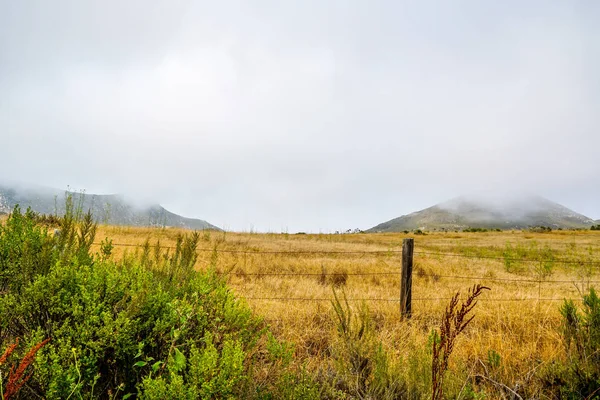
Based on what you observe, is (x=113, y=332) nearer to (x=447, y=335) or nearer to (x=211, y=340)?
(x=211, y=340)

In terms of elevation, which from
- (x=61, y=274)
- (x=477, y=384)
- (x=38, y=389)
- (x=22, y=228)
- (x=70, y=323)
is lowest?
(x=477, y=384)

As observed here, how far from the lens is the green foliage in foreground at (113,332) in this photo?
1.54 m

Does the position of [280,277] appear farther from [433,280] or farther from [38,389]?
[38,389]

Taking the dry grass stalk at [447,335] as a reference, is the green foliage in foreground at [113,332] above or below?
below

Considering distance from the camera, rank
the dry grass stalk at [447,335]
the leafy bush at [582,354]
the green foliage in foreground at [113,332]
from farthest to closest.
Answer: the leafy bush at [582,354], the green foliage in foreground at [113,332], the dry grass stalk at [447,335]

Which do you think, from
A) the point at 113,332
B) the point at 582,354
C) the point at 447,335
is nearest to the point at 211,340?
the point at 113,332

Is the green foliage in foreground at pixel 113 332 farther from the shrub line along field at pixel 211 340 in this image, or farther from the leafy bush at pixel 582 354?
the leafy bush at pixel 582 354

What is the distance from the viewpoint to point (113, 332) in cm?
179

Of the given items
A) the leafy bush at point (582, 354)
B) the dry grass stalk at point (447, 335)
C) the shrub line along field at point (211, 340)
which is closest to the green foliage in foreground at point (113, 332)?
the shrub line along field at point (211, 340)

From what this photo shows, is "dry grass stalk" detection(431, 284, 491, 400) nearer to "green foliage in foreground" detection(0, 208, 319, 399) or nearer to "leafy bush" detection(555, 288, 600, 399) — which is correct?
"green foliage in foreground" detection(0, 208, 319, 399)

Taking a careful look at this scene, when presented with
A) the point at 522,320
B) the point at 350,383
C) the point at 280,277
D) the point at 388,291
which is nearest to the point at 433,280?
the point at 388,291

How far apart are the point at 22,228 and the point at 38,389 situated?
116 centimetres

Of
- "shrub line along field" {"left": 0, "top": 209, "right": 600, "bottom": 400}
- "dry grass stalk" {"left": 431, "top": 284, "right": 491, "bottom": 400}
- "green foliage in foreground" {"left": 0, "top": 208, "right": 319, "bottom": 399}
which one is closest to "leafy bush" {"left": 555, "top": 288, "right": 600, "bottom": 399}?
"shrub line along field" {"left": 0, "top": 209, "right": 600, "bottom": 400}

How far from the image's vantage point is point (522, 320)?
4883 mm
